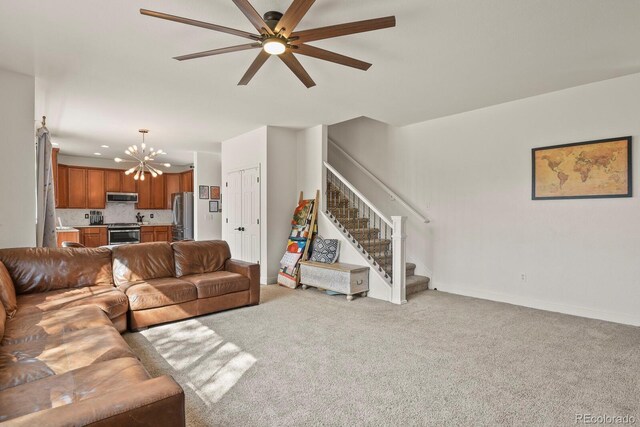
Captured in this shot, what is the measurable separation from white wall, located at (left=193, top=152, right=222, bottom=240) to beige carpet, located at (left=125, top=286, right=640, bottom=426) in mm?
4627

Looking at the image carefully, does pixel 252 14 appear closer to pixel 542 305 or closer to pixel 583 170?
pixel 583 170

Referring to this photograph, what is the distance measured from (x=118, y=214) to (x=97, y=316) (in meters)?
7.76

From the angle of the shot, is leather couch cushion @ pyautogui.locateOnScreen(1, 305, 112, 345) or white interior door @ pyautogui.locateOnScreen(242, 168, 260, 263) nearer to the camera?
leather couch cushion @ pyautogui.locateOnScreen(1, 305, 112, 345)

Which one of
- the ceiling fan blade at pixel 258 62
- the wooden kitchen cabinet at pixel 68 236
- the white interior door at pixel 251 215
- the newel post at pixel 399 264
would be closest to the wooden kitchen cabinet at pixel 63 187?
the wooden kitchen cabinet at pixel 68 236

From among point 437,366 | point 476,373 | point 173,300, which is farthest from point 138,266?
point 476,373

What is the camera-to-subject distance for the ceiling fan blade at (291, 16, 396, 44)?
218cm

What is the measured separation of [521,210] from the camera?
14.8 feet

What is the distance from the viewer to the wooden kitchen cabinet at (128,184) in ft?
30.2

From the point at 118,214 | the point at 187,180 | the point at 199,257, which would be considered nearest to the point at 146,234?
the point at 118,214

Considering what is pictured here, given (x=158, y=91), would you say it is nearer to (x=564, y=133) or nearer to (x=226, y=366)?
(x=226, y=366)

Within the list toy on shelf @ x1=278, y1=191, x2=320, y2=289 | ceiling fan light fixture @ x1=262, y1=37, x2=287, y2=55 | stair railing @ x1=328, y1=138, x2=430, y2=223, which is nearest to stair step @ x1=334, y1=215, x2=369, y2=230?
toy on shelf @ x1=278, y1=191, x2=320, y2=289

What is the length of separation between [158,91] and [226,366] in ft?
10.8

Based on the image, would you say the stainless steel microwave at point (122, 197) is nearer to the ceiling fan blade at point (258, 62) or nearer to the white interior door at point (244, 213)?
the white interior door at point (244, 213)

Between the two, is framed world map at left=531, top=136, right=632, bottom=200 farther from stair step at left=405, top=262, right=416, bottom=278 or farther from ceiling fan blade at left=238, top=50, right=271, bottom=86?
ceiling fan blade at left=238, top=50, right=271, bottom=86
